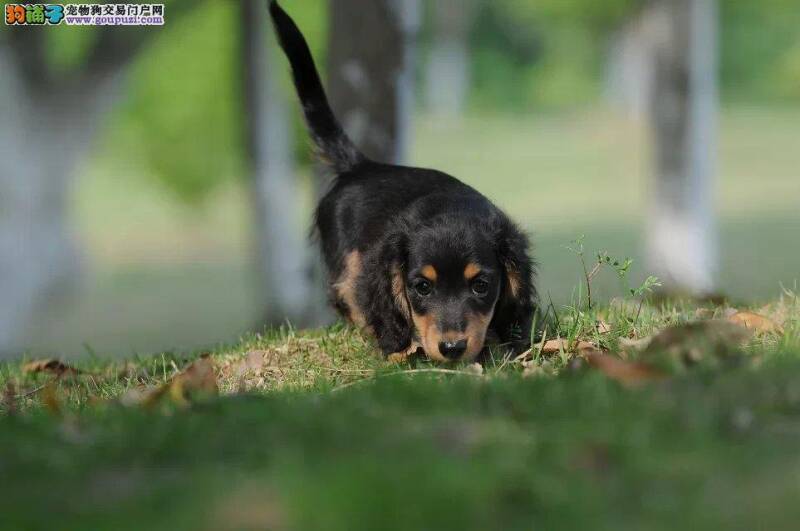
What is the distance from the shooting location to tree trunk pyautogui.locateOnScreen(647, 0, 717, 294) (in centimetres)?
1455

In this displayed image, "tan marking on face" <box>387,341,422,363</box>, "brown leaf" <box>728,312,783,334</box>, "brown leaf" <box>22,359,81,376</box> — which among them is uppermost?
"brown leaf" <box>728,312,783,334</box>

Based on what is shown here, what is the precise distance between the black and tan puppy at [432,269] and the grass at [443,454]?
0.84 meters

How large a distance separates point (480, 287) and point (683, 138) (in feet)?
32.8

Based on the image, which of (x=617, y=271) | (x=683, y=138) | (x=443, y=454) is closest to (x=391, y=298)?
(x=617, y=271)

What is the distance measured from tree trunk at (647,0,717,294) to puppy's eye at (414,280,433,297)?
9.71m

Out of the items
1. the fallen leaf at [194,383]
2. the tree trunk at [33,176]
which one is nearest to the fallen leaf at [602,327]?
the fallen leaf at [194,383]

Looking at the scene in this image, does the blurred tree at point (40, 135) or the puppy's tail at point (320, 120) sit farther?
the blurred tree at point (40, 135)

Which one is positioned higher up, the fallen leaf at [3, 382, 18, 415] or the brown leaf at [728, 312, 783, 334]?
the brown leaf at [728, 312, 783, 334]

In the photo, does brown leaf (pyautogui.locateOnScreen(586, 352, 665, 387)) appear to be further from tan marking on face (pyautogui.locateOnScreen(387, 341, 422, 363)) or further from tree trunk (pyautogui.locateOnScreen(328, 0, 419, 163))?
tree trunk (pyautogui.locateOnScreen(328, 0, 419, 163))

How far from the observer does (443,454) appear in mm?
2926

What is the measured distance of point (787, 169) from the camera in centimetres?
3484

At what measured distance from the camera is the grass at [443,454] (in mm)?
2549

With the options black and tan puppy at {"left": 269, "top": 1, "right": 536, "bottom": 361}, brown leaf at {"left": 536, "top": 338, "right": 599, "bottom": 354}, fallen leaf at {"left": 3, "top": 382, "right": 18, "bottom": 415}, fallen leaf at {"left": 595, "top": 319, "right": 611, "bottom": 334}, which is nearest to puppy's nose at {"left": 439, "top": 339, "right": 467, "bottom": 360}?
black and tan puppy at {"left": 269, "top": 1, "right": 536, "bottom": 361}

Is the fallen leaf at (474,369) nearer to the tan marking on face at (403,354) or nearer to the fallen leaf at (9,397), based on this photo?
the tan marking on face at (403,354)
